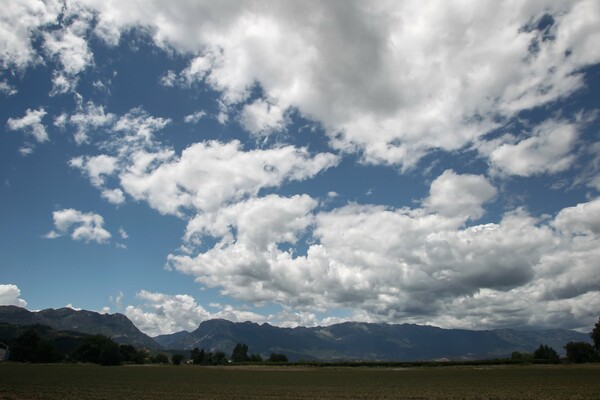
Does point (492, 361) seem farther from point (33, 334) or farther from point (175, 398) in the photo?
point (33, 334)

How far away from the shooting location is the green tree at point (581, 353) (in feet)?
548

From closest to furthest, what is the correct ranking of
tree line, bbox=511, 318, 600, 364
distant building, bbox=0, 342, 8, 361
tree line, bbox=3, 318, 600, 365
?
distant building, bbox=0, 342, 8, 361
tree line, bbox=3, 318, 600, 365
tree line, bbox=511, 318, 600, 364

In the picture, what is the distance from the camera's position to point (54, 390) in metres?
46.7

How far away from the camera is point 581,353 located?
554 feet

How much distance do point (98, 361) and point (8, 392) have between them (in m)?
133

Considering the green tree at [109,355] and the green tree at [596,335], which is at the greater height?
the green tree at [596,335]

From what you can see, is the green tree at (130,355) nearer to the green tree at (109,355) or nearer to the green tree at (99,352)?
the green tree at (99,352)

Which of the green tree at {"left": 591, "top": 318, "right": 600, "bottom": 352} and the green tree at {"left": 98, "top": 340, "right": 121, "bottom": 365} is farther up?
the green tree at {"left": 591, "top": 318, "right": 600, "bottom": 352}

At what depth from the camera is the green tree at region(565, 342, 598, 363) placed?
16700 centimetres

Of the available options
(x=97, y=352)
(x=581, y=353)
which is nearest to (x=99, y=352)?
(x=97, y=352)

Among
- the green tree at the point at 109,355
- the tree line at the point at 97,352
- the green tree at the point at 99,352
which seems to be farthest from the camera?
the green tree at the point at 99,352

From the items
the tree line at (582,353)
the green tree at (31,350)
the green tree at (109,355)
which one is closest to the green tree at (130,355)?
the green tree at (109,355)

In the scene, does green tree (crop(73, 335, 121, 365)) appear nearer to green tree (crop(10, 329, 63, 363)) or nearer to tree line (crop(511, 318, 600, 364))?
green tree (crop(10, 329, 63, 363))

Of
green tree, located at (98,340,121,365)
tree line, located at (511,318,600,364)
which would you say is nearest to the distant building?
green tree, located at (98,340,121,365)
